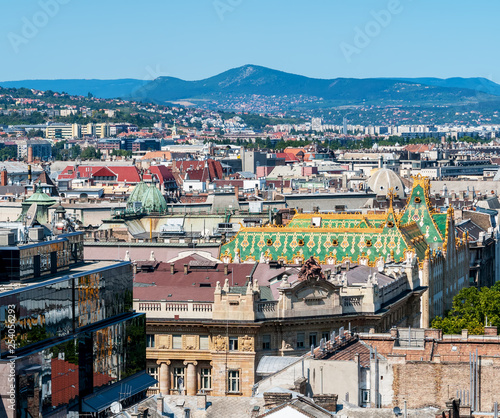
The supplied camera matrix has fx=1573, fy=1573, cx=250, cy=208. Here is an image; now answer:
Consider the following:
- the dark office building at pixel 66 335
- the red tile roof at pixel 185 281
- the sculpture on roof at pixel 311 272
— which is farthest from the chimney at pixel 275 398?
the red tile roof at pixel 185 281

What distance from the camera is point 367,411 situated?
4575 centimetres

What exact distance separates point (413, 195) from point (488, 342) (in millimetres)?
47076

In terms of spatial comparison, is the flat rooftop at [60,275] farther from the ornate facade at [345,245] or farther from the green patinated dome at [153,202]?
the green patinated dome at [153,202]

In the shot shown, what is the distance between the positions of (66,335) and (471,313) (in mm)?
42287

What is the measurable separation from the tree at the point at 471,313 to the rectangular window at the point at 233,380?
14710mm

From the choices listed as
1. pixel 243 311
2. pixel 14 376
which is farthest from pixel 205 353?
pixel 14 376

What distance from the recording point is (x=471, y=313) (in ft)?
300

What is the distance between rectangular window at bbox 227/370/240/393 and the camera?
71438 millimetres

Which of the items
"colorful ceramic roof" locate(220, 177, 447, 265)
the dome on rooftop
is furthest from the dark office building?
the dome on rooftop

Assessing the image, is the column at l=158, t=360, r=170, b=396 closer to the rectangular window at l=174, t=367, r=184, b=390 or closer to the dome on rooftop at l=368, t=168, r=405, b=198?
the rectangular window at l=174, t=367, r=184, b=390

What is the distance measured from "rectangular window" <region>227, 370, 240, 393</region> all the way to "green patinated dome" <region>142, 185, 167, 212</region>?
5824cm

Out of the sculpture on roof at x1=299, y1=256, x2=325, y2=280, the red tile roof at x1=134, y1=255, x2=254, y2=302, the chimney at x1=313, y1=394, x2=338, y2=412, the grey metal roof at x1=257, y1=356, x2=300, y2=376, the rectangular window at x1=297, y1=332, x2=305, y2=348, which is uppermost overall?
the sculpture on roof at x1=299, y1=256, x2=325, y2=280

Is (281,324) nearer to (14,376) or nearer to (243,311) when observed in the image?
(243,311)

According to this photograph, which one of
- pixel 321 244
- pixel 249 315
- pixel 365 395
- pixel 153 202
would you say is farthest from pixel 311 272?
pixel 153 202
